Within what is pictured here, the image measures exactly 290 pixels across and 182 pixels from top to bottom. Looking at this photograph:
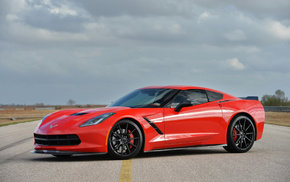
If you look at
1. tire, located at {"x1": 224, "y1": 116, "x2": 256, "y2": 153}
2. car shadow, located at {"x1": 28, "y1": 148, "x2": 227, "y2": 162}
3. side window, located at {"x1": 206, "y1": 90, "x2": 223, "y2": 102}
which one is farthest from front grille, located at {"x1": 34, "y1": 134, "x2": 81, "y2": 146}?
tire, located at {"x1": 224, "y1": 116, "x2": 256, "y2": 153}

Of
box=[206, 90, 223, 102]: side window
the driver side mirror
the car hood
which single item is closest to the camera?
the car hood

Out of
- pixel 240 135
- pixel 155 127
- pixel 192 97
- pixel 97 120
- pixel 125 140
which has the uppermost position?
pixel 192 97

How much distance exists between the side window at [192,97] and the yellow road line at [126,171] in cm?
171

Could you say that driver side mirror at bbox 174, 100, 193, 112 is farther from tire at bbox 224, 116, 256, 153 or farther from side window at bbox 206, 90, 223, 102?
tire at bbox 224, 116, 256, 153

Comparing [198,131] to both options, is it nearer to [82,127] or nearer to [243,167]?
[243,167]

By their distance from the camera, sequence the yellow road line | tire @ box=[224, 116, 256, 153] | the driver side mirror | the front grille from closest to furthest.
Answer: the yellow road line → the front grille → the driver side mirror → tire @ box=[224, 116, 256, 153]

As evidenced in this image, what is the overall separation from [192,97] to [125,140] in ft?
6.41

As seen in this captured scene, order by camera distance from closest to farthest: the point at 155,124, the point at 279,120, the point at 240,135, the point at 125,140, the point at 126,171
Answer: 1. the point at 126,171
2. the point at 125,140
3. the point at 155,124
4. the point at 240,135
5. the point at 279,120

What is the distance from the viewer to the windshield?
8.75 m

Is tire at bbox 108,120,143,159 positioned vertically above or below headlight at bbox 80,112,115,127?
below

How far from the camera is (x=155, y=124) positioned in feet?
27.6

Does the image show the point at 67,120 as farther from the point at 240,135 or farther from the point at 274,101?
the point at 274,101

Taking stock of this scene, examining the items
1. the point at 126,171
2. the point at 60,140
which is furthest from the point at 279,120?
the point at 126,171

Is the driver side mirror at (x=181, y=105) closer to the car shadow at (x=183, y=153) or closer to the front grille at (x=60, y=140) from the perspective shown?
the car shadow at (x=183, y=153)
